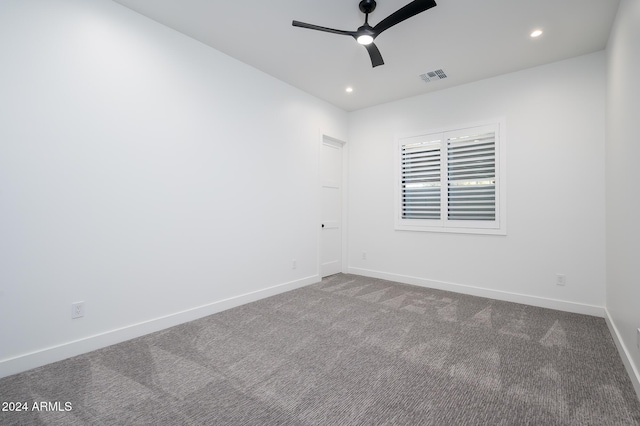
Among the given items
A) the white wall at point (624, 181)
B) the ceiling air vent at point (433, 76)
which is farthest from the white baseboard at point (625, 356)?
the ceiling air vent at point (433, 76)

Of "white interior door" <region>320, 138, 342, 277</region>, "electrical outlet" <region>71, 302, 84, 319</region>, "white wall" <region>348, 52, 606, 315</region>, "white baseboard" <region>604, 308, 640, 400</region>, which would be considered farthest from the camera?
"white interior door" <region>320, 138, 342, 277</region>

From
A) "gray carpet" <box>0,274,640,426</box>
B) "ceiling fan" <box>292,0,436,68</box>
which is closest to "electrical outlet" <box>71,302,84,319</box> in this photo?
"gray carpet" <box>0,274,640,426</box>

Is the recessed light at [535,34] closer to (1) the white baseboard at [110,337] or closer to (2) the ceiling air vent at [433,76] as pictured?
(2) the ceiling air vent at [433,76]

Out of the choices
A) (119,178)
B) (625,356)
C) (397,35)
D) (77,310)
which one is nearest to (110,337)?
(77,310)

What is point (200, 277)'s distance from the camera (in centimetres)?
319

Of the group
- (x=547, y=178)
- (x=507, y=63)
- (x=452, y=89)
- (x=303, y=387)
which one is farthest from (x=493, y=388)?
(x=452, y=89)

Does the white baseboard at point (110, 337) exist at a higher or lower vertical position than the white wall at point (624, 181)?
lower

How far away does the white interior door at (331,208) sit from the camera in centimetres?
500

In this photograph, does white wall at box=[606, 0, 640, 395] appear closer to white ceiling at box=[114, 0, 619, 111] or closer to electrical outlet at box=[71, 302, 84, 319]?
white ceiling at box=[114, 0, 619, 111]

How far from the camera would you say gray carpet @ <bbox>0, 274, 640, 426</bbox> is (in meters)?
1.66

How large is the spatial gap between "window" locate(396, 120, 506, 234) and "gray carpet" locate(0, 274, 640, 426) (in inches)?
56.1

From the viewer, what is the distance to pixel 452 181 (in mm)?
4219

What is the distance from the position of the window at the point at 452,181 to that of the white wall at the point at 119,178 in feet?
7.20

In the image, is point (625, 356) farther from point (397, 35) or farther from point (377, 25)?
point (397, 35)
